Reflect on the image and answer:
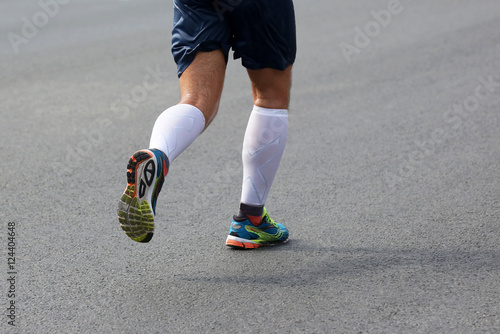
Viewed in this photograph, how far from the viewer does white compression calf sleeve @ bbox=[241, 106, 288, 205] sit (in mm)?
A: 2951

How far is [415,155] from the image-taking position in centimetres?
438

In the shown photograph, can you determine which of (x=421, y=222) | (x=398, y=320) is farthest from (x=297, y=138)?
(x=398, y=320)

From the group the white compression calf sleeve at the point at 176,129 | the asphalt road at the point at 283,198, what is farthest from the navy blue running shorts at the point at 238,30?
the asphalt road at the point at 283,198

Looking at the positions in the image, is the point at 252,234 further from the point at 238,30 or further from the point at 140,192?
the point at 238,30

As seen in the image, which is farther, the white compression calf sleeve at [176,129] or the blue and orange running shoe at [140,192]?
the white compression calf sleeve at [176,129]

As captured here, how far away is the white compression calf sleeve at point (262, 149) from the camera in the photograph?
9.68 feet


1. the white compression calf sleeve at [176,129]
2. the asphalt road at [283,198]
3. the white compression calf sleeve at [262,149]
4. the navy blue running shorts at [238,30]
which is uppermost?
the navy blue running shorts at [238,30]

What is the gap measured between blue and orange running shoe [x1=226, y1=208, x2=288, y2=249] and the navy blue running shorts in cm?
71

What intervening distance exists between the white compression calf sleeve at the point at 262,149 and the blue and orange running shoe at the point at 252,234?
10 cm

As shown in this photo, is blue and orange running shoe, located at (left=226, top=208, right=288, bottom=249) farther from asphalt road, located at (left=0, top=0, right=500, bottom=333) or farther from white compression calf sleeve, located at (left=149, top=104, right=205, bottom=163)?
white compression calf sleeve, located at (left=149, top=104, right=205, bottom=163)

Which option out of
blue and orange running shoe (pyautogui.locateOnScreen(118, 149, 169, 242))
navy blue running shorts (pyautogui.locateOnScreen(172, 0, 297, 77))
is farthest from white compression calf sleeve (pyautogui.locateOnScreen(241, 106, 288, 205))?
blue and orange running shoe (pyautogui.locateOnScreen(118, 149, 169, 242))

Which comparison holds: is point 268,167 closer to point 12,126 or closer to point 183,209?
point 183,209

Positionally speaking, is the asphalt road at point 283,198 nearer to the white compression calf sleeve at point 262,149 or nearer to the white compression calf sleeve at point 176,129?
the white compression calf sleeve at point 262,149

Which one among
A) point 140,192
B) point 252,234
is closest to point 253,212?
point 252,234
